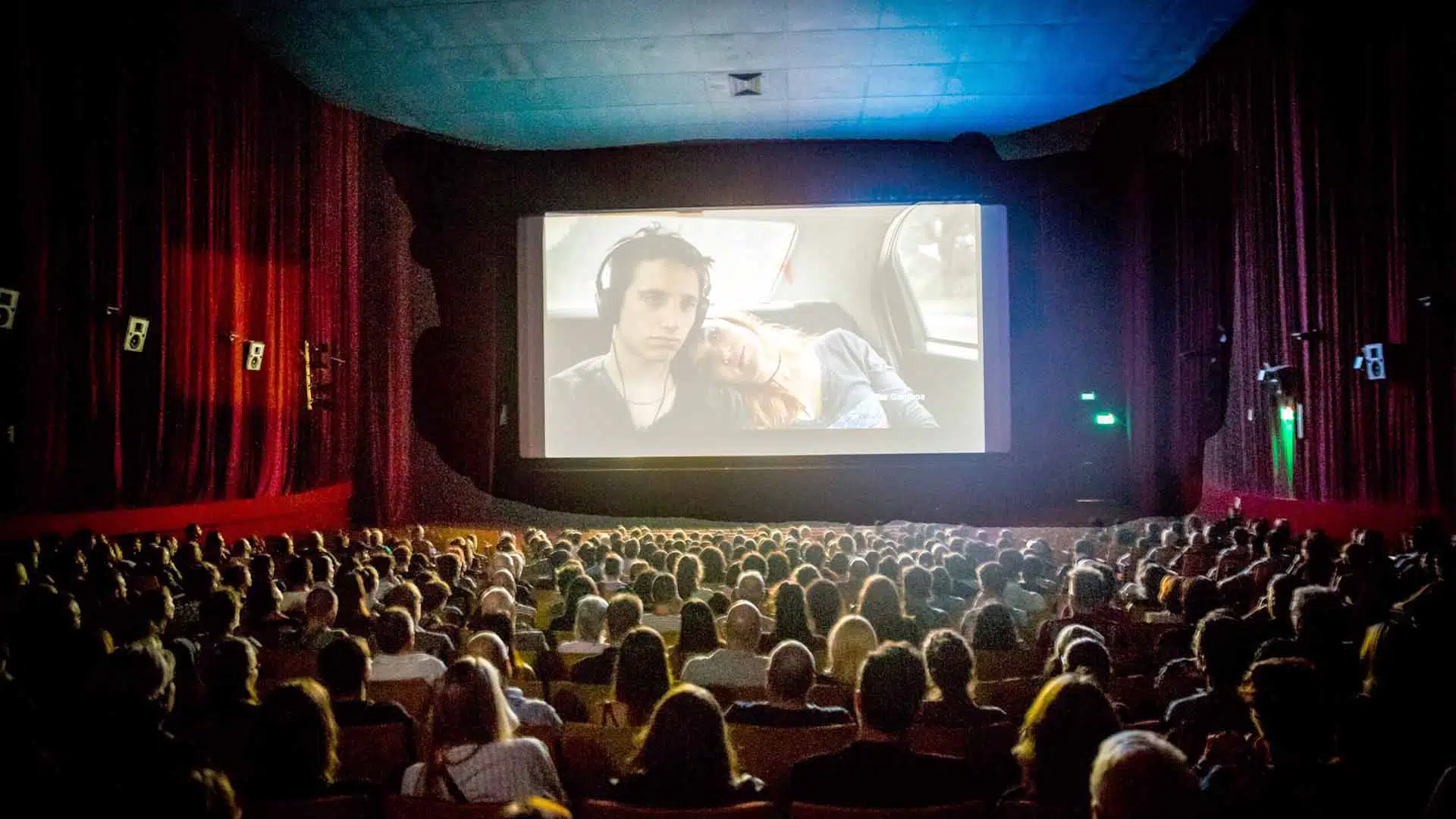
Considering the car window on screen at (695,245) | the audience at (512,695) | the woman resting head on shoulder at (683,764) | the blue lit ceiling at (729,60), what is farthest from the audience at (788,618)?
the car window on screen at (695,245)

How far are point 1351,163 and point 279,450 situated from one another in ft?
52.2

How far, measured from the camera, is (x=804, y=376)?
18484mm

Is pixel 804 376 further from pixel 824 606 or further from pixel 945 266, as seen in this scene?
pixel 824 606

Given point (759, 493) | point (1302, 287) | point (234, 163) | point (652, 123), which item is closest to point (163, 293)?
point (234, 163)

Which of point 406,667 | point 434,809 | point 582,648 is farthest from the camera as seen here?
point 582,648

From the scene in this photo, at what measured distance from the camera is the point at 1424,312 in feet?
38.2

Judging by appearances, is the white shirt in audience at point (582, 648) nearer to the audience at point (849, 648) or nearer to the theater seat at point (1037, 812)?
the audience at point (849, 648)

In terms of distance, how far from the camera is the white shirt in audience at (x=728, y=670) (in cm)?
552

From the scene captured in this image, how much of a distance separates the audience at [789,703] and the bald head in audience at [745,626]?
1595mm

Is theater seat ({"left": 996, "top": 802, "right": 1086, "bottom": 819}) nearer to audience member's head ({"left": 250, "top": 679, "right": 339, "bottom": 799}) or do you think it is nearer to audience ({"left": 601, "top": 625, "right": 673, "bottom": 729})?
audience ({"left": 601, "top": 625, "right": 673, "bottom": 729})

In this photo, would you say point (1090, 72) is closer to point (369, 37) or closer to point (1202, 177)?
point (1202, 177)

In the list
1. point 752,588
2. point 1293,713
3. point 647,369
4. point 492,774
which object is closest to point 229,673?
point 492,774

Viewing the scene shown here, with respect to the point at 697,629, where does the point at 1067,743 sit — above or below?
above

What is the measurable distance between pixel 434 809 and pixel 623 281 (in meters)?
16.2
